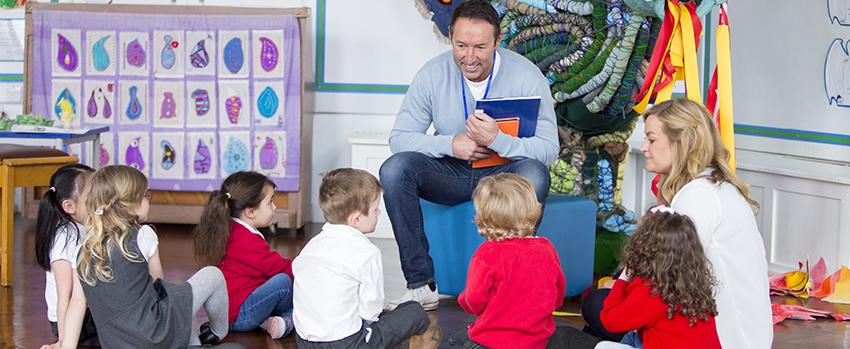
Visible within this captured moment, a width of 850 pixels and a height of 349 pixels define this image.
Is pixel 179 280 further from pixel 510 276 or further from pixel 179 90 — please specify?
pixel 510 276

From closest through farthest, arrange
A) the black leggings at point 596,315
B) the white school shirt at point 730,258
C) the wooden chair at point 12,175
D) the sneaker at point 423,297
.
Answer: the white school shirt at point 730,258, the black leggings at point 596,315, the sneaker at point 423,297, the wooden chair at point 12,175

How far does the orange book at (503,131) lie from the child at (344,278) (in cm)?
85

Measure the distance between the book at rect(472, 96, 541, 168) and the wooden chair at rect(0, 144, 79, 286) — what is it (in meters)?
1.83

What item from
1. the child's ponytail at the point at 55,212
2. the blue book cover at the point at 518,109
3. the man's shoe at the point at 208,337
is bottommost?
the man's shoe at the point at 208,337

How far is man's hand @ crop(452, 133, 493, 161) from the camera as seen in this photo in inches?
156

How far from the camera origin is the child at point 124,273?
3205 millimetres

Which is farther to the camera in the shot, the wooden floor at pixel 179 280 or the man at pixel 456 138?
the man at pixel 456 138

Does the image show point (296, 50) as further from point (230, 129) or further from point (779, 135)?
point (779, 135)

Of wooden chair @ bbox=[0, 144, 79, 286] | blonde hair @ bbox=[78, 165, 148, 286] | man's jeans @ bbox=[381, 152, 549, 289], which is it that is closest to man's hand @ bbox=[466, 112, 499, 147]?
man's jeans @ bbox=[381, 152, 549, 289]

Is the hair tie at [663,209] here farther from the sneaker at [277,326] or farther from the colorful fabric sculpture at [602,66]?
the sneaker at [277,326]

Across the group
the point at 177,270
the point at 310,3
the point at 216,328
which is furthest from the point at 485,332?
the point at 310,3

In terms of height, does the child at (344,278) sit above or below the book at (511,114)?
below

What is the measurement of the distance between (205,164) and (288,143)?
46 centimetres

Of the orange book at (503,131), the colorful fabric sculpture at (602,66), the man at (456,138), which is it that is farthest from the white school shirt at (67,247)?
the colorful fabric sculpture at (602,66)
